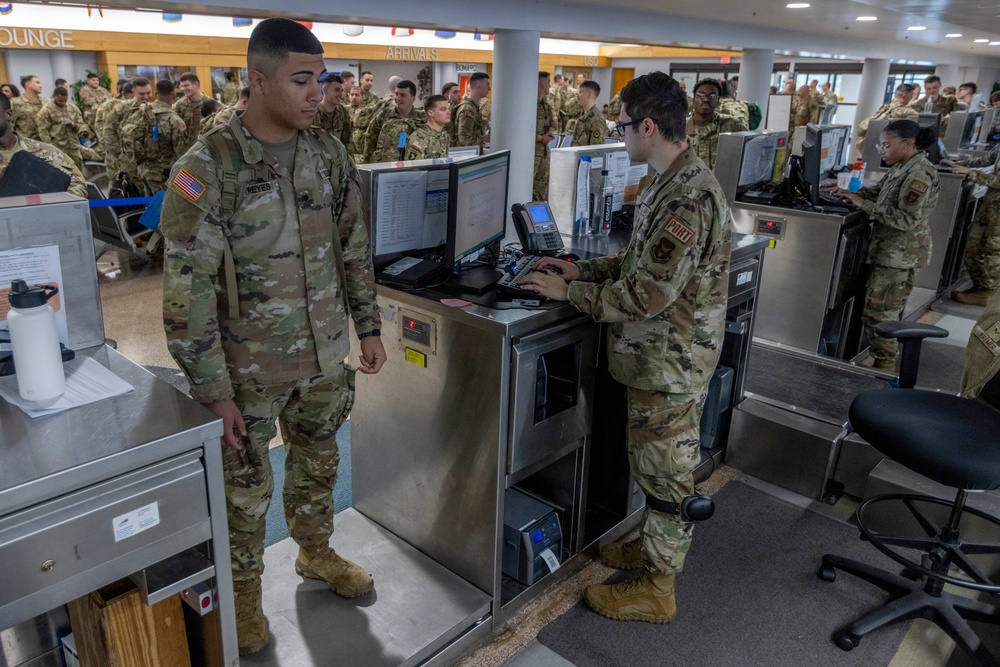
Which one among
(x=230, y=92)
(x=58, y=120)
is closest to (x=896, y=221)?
(x=58, y=120)

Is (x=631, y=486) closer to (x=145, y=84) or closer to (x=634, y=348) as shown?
(x=634, y=348)

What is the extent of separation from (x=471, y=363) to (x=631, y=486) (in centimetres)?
95

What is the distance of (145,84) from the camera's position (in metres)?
7.66

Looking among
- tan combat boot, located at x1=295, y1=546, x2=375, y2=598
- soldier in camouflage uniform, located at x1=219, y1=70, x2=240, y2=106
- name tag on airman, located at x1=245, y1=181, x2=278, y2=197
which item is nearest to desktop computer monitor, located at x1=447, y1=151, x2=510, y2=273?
name tag on airman, located at x1=245, y1=181, x2=278, y2=197

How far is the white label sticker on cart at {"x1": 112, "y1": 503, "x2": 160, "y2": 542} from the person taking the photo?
1.28m

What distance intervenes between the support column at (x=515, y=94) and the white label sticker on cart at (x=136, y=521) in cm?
456

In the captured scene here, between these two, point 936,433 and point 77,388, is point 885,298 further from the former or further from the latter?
point 77,388

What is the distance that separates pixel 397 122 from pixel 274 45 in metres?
6.07

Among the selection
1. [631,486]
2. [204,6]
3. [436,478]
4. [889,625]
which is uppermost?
[204,6]

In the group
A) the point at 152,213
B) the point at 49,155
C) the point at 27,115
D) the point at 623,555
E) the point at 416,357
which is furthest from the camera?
the point at 27,115

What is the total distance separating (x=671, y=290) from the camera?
6.65 feet

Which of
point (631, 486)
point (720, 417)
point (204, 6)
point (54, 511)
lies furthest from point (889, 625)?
point (204, 6)

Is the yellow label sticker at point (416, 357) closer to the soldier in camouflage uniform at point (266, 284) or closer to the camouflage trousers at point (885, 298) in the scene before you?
the soldier in camouflage uniform at point (266, 284)

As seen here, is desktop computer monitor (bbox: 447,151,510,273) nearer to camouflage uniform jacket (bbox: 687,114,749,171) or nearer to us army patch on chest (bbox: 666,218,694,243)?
us army patch on chest (bbox: 666,218,694,243)
